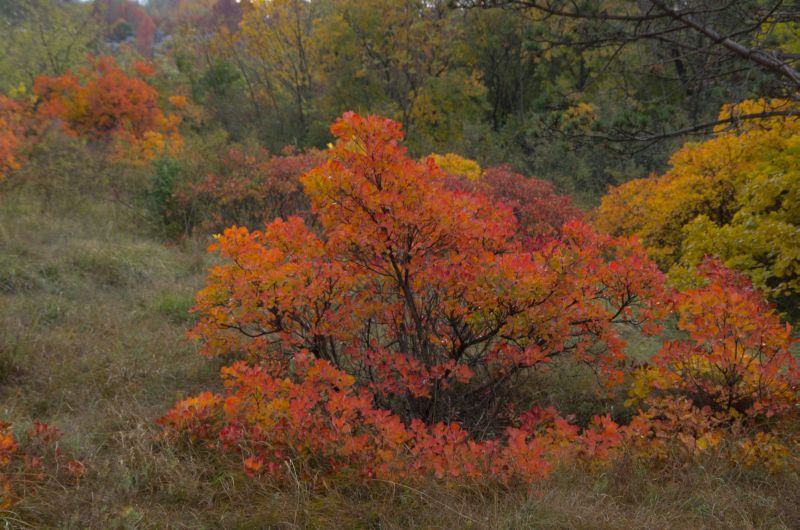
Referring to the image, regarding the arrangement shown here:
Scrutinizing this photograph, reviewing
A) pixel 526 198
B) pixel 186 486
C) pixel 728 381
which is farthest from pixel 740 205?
pixel 186 486

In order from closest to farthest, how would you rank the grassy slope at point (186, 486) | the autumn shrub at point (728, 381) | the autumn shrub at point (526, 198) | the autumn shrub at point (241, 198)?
1. the grassy slope at point (186, 486)
2. the autumn shrub at point (728, 381)
3. the autumn shrub at point (526, 198)
4. the autumn shrub at point (241, 198)

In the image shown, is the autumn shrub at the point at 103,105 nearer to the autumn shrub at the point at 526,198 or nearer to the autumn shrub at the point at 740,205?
the autumn shrub at the point at 526,198

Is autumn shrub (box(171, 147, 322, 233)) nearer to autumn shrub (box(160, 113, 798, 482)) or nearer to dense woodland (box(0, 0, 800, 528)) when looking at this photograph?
dense woodland (box(0, 0, 800, 528))

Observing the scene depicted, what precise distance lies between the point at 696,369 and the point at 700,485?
104 cm

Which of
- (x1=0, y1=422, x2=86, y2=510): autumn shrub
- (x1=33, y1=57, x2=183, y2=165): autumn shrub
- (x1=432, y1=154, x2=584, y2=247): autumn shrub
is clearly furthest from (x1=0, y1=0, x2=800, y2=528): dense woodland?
(x1=33, y1=57, x2=183, y2=165): autumn shrub

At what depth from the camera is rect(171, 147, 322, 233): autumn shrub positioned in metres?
8.33

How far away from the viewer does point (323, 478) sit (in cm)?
254

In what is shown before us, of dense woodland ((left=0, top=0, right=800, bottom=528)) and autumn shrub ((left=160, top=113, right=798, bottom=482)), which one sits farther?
autumn shrub ((left=160, top=113, right=798, bottom=482))

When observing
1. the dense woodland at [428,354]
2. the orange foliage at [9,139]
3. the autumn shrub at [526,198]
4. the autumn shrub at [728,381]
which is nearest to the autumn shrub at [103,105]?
the orange foliage at [9,139]

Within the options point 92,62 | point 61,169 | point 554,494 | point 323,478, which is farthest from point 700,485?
point 92,62

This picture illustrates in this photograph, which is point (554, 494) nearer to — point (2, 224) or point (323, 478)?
point (323, 478)

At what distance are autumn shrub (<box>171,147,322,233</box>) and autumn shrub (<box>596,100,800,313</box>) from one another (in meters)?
5.32

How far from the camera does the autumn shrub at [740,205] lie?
5.68 metres

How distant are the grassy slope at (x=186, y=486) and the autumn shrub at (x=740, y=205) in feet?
12.6
